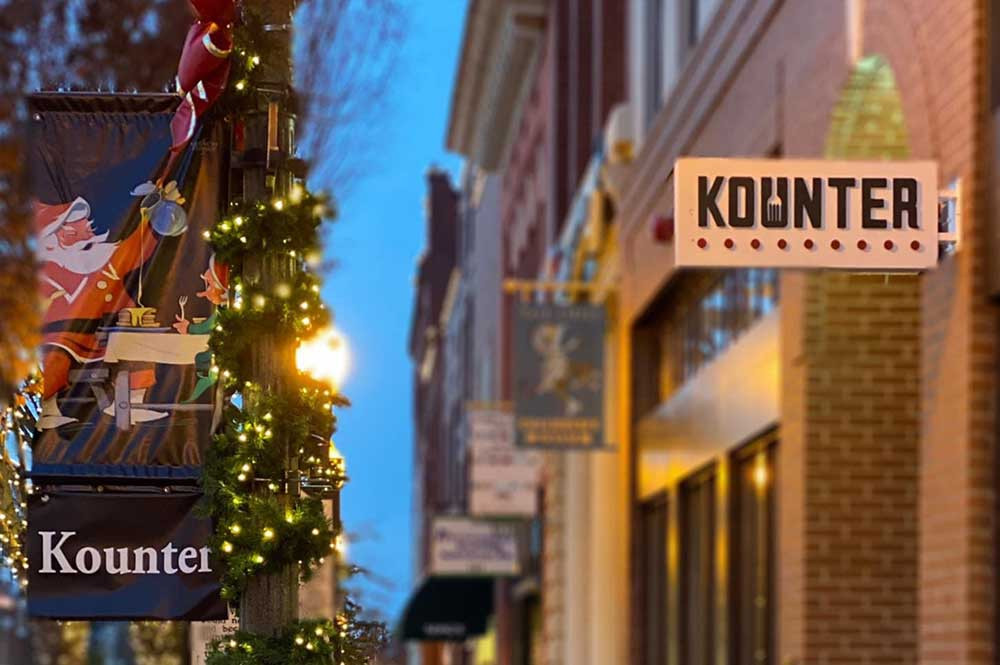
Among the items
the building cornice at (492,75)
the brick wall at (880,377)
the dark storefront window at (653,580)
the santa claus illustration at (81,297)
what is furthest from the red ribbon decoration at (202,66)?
the building cornice at (492,75)

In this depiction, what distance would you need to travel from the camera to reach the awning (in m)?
37.5

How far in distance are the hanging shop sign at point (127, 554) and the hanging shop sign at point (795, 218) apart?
6.50 feet

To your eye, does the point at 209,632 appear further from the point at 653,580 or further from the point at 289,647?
the point at 653,580

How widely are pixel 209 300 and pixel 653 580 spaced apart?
14.8 m

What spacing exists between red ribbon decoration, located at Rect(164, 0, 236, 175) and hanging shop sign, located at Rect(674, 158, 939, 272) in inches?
63.7

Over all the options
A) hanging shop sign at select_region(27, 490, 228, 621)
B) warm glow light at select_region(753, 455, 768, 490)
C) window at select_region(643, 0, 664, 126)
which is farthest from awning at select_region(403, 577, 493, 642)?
hanging shop sign at select_region(27, 490, 228, 621)

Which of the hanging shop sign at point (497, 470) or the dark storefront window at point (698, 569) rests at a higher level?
the hanging shop sign at point (497, 470)

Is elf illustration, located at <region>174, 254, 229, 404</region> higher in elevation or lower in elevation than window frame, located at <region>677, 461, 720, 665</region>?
higher

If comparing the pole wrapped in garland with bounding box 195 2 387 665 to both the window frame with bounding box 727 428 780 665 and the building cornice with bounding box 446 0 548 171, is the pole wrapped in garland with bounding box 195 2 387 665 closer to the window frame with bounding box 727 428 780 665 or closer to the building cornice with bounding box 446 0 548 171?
the window frame with bounding box 727 428 780 665

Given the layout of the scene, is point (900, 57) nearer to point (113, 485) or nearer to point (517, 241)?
point (113, 485)

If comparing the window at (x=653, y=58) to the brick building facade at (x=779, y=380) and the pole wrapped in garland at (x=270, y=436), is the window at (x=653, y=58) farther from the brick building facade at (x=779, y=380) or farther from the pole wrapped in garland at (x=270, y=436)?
the pole wrapped in garland at (x=270, y=436)

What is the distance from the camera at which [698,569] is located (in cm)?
1753

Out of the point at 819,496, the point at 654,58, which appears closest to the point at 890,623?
the point at 819,496

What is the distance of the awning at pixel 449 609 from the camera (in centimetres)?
3750
